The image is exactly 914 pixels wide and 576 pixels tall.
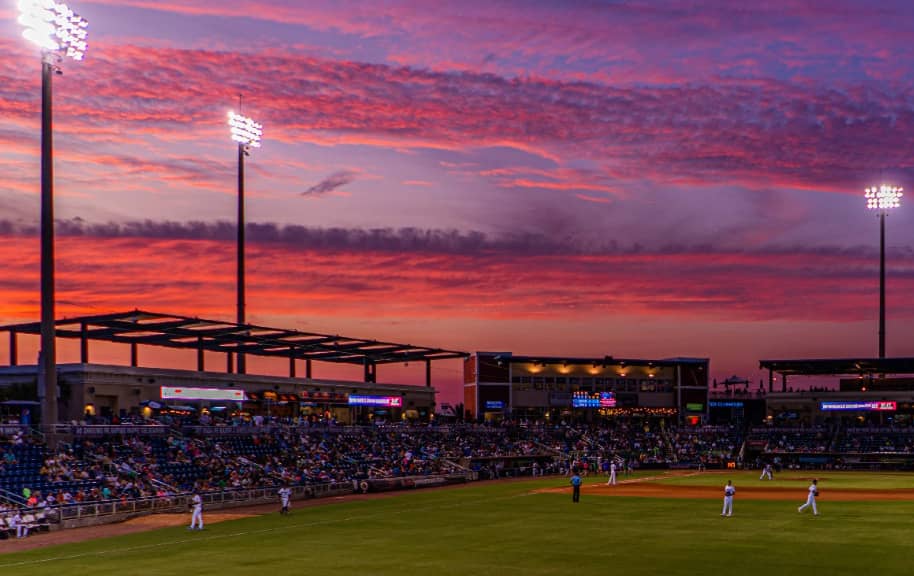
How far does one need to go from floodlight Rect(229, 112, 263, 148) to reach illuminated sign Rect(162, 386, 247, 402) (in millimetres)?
19589

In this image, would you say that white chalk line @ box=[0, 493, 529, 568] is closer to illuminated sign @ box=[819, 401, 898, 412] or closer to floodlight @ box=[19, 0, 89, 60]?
floodlight @ box=[19, 0, 89, 60]

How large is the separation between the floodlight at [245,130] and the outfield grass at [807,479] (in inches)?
1628

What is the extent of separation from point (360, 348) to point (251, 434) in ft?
68.1

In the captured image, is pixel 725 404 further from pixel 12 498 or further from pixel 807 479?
pixel 12 498

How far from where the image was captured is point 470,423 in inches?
4213

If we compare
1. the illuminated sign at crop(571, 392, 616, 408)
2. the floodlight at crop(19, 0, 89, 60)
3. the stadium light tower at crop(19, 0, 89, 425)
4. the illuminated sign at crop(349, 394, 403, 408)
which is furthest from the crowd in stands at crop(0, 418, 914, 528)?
the floodlight at crop(19, 0, 89, 60)

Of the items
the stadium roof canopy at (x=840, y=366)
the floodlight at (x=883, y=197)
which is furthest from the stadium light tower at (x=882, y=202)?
the stadium roof canopy at (x=840, y=366)

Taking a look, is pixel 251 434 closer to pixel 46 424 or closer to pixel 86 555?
pixel 46 424

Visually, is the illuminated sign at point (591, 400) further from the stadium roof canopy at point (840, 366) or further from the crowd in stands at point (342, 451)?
the stadium roof canopy at point (840, 366)

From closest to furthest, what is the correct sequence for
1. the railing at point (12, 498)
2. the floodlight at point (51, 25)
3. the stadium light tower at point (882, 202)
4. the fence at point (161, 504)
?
the railing at point (12, 498), the fence at point (161, 504), the floodlight at point (51, 25), the stadium light tower at point (882, 202)

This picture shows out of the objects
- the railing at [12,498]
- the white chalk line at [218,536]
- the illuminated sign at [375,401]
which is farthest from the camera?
the illuminated sign at [375,401]

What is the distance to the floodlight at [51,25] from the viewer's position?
51.6 meters

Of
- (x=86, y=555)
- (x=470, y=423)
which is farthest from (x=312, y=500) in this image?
(x=470, y=423)

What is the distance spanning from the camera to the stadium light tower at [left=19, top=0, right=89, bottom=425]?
51.8 m
